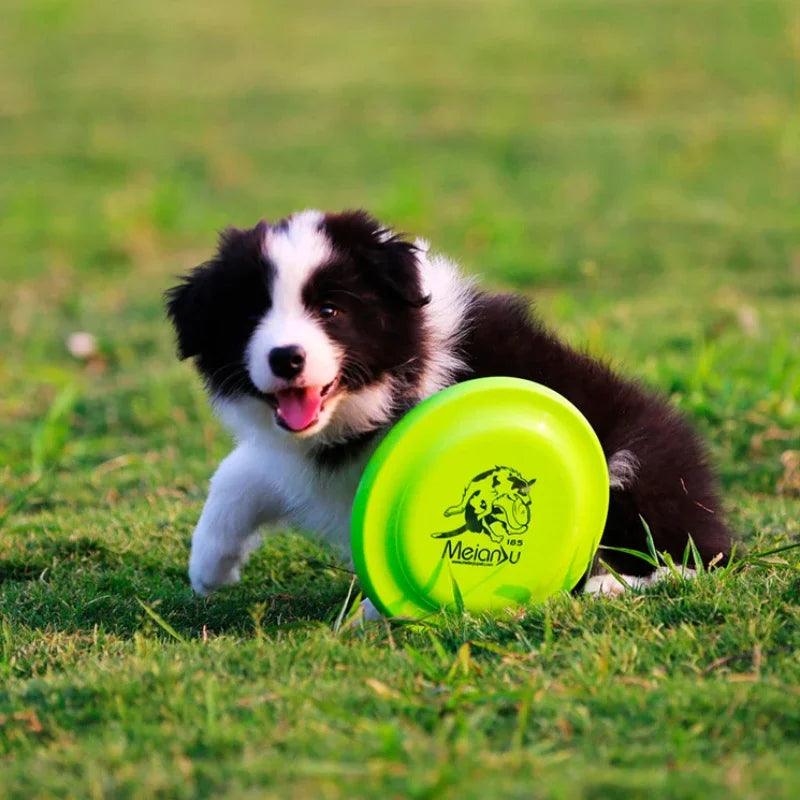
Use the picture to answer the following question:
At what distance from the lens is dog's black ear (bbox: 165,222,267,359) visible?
3.77 meters

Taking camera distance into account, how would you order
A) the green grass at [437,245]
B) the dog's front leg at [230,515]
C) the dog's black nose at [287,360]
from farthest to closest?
the dog's front leg at [230,515]
the dog's black nose at [287,360]
the green grass at [437,245]

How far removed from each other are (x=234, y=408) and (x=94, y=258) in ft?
22.7

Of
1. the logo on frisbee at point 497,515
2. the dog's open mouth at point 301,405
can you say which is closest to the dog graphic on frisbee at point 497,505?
the logo on frisbee at point 497,515

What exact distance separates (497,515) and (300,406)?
0.63m

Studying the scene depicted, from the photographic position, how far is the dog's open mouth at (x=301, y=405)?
3691 mm

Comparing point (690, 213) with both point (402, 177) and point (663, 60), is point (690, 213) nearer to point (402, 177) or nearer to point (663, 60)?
point (402, 177)

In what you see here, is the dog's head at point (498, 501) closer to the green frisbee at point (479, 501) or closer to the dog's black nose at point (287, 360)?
the green frisbee at point (479, 501)

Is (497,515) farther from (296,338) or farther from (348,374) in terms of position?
(296,338)

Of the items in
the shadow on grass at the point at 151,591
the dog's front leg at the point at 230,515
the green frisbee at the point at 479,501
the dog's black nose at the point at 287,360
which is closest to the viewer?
the dog's black nose at the point at 287,360

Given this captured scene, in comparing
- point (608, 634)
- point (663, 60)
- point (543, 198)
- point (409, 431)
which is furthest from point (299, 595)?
point (663, 60)

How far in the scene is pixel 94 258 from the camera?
10523 millimetres

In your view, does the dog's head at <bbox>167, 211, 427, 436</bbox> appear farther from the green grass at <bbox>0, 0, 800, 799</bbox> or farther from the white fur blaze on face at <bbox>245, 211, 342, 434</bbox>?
the green grass at <bbox>0, 0, 800, 799</bbox>

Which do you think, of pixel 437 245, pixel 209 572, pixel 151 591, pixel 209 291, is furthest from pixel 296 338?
pixel 437 245

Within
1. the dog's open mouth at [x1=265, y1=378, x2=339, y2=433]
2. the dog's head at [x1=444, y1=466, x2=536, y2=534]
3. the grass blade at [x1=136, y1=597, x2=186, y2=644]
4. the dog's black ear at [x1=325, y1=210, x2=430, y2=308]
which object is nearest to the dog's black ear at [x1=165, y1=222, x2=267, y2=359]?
the dog's black ear at [x1=325, y1=210, x2=430, y2=308]
